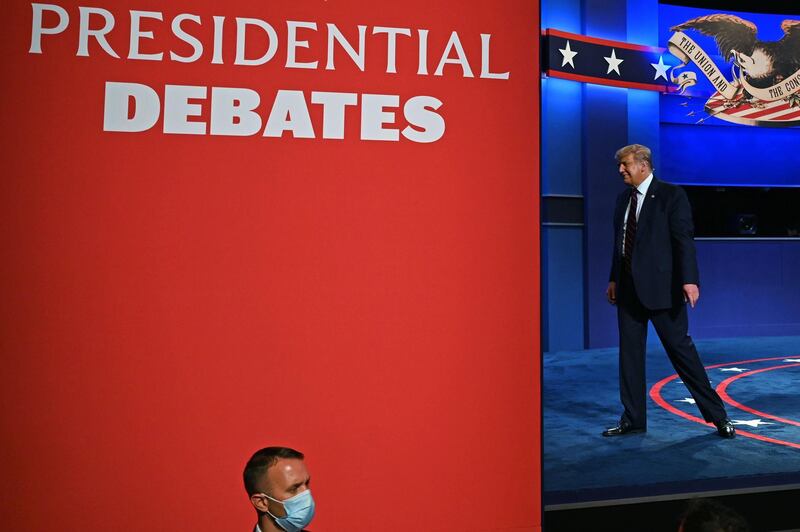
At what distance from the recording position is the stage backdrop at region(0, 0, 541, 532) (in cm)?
192

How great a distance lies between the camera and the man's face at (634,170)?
3.65 metres

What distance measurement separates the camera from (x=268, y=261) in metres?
2.02

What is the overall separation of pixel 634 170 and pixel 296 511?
2.77 meters

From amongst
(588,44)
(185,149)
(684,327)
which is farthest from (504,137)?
(588,44)

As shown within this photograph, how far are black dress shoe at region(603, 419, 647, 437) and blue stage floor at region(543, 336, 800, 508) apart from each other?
0.04 meters

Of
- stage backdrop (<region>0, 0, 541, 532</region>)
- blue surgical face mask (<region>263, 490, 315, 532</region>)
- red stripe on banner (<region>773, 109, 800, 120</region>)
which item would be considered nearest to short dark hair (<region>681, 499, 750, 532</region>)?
blue surgical face mask (<region>263, 490, 315, 532</region>)

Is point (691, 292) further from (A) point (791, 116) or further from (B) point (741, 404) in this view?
(A) point (791, 116)

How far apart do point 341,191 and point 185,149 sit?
0.46m

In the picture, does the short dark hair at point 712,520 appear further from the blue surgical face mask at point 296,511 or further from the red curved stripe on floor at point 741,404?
the red curved stripe on floor at point 741,404

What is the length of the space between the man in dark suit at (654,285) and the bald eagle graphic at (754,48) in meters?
5.10

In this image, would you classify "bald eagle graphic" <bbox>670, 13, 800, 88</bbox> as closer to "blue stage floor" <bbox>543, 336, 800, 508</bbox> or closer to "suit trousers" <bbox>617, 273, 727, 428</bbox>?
"blue stage floor" <bbox>543, 336, 800, 508</bbox>

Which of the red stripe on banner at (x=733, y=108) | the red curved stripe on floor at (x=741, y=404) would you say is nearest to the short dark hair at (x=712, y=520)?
the red curved stripe on floor at (x=741, y=404)

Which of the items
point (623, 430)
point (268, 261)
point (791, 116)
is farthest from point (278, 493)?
point (791, 116)

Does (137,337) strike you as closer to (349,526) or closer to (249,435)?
(249,435)
